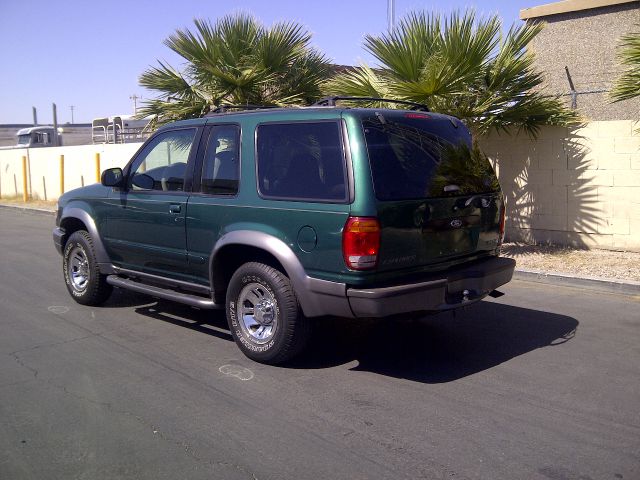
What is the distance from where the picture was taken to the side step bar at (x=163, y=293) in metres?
5.93

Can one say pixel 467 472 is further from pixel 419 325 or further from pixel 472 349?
pixel 419 325

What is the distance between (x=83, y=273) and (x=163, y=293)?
1.67 meters

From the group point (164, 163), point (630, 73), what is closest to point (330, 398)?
point (164, 163)

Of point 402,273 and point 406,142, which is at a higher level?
point 406,142

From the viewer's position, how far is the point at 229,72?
11492 mm

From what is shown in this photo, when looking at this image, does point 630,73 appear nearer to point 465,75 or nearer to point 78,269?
point 465,75

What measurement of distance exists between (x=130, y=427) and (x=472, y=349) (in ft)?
9.95

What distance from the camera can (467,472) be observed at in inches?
146

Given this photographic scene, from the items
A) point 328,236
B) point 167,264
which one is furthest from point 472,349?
point 167,264

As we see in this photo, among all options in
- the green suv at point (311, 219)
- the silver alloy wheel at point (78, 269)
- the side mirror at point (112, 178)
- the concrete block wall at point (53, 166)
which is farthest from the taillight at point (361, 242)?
the concrete block wall at point (53, 166)

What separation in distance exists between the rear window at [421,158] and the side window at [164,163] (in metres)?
2.03

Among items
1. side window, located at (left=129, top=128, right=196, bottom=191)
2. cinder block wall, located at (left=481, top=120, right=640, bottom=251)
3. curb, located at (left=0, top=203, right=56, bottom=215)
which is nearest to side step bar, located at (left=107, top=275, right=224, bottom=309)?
side window, located at (left=129, top=128, right=196, bottom=191)

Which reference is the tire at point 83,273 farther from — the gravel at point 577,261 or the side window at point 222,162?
the gravel at point 577,261

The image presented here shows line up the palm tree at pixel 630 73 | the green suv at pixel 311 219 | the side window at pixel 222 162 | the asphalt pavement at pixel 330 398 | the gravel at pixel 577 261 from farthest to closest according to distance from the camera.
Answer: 1. the gravel at pixel 577 261
2. the palm tree at pixel 630 73
3. the side window at pixel 222 162
4. the green suv at pixel 311 219
5. the asphalt pavement at pixel 330 398
